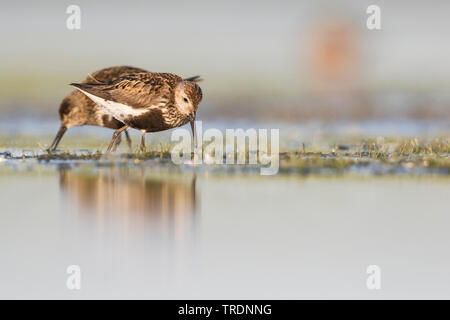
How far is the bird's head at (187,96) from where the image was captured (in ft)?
49.4

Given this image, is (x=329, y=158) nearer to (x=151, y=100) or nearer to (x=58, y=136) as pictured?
(x=151, y=100)

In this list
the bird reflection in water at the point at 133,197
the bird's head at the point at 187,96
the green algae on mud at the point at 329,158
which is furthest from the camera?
the bird's head at the point at 187,96

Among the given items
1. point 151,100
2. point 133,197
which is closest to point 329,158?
point 151,100

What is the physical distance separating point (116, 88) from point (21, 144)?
366 centimetres

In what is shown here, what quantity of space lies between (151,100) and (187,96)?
65 centimetres

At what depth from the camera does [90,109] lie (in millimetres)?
16953

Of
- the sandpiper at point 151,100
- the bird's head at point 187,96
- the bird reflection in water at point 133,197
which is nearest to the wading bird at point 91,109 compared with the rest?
the sandpiper at point 151,100

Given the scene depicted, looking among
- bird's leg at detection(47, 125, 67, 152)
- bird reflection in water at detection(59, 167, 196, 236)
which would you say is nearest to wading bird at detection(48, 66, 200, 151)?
bird's leg at detection(47, 125, 67, 152)

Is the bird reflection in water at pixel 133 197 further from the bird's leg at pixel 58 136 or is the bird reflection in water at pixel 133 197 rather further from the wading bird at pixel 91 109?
the bird's leg at pixel 58 136

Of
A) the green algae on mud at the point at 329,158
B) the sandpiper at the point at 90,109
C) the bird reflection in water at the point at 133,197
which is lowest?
the bird reflection in water at the point at 133,197

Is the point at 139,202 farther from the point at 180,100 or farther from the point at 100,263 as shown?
the point at 180,100

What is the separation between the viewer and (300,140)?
1939 centimetres

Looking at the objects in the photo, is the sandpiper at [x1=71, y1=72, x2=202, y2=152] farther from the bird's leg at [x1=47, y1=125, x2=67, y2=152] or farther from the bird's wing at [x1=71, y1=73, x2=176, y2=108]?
the bird's leg at [x1=47, y1=125, x2=67, y2=152]

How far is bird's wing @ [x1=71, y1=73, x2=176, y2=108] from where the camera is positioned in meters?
15.2
